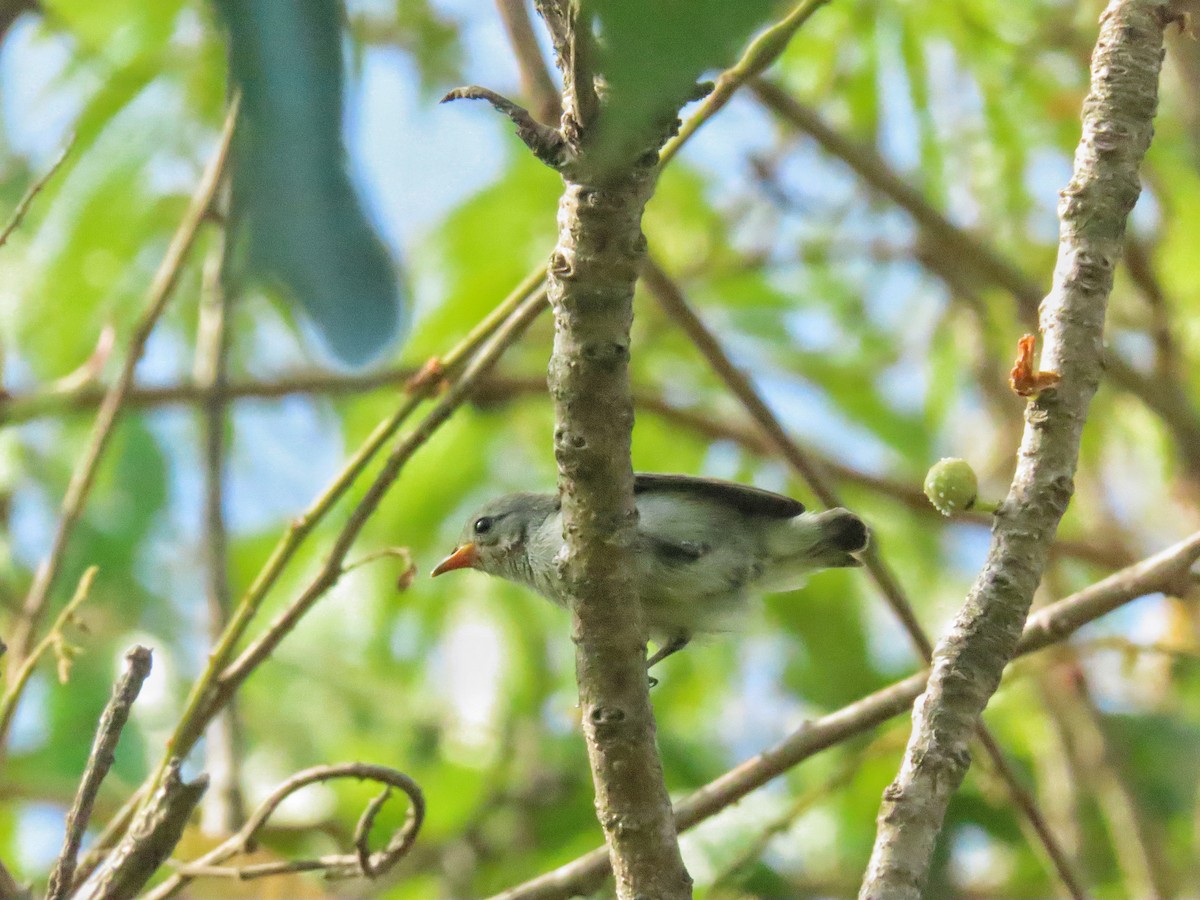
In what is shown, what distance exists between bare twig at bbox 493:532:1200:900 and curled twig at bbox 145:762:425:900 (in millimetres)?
219

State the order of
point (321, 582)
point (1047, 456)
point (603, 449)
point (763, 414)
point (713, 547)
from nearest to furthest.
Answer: point (603, 449), point (1047, 456), point (321, 582), point (763, 414), point (713, 547)

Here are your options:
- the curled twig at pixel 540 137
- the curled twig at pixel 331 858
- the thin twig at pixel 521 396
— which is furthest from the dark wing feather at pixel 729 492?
the curled twig at pixel 540 137

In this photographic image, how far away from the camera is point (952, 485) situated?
1.76 meters

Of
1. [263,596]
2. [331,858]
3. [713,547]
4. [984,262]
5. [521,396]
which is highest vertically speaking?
[521,396]

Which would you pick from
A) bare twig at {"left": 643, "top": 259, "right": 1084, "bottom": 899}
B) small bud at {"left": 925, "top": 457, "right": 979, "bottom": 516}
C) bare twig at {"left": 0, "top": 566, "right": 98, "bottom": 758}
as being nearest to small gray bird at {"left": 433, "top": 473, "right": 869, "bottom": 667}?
bare twig at {"left": 643, "top": 259, "right": 1084, "bottom": 899}

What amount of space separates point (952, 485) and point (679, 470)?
3171mm

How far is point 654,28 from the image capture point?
595 millimetres

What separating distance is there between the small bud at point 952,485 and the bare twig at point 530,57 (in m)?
1.37

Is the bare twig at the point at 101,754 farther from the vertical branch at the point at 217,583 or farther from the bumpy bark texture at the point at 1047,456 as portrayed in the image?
the vertical branch at the point at 217,583

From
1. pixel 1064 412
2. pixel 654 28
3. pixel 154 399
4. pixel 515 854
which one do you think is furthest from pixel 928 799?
pixel 515 854

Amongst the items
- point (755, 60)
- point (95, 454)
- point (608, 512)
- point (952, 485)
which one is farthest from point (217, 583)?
point (952, 485)

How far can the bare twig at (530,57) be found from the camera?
2846 mm

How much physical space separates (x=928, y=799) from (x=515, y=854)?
3.22 meters

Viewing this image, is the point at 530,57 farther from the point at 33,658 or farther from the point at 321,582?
the point at 33,658
